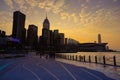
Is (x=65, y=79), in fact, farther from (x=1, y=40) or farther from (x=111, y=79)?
(x=1, y=40)

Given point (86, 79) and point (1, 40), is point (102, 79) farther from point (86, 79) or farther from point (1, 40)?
point (1, 40)

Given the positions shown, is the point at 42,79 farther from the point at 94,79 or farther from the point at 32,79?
the point at 94,79

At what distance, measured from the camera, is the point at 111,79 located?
39.0 ft

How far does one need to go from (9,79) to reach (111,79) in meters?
8.25

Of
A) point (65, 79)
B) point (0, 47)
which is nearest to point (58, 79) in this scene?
point (65, 79)

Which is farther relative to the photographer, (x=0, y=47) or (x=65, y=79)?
(x=0, y=47)

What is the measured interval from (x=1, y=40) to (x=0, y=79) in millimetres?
151219

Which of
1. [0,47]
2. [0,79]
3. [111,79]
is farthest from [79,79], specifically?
[0,47]

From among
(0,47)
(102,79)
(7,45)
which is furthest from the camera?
(7,45)

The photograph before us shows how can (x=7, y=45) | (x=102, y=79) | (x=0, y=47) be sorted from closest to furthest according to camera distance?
(x=102, y=79)
(x=0, y=47)
(x=7, y=45)

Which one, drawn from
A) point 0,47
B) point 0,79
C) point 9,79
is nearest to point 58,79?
point 9,79

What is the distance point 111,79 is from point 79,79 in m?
2.56

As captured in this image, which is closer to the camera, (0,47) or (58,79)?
(58,79)

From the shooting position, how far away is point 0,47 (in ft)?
492
